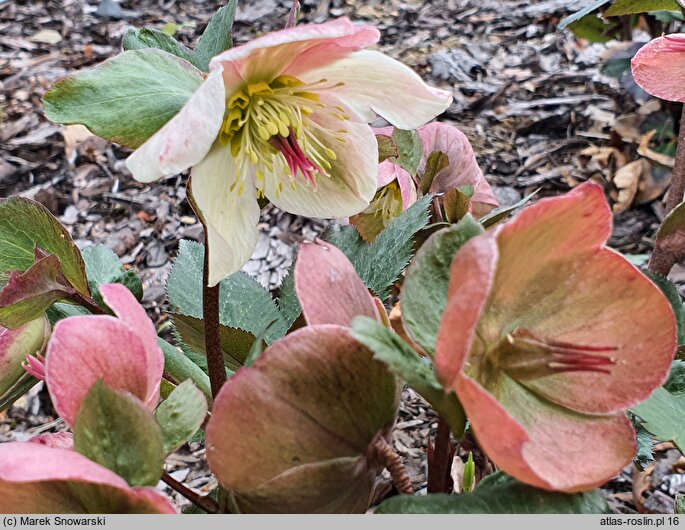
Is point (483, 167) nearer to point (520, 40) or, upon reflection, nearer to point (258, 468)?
point (520, 40)

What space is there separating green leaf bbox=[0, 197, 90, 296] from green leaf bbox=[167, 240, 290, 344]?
0.50ft

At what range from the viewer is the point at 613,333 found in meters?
0.43

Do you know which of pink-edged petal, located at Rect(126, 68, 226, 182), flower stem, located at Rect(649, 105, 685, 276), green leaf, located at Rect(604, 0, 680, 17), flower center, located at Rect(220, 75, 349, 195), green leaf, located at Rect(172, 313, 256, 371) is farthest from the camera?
green leaf, located at Rect(604, 0, 680, 17)

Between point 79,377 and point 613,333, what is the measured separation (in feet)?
0.90

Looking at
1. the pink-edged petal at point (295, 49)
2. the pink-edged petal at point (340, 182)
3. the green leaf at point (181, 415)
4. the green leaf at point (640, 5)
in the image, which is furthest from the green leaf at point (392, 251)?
the green leaf at point (640, 5)

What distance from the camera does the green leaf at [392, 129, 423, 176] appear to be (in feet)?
2.60

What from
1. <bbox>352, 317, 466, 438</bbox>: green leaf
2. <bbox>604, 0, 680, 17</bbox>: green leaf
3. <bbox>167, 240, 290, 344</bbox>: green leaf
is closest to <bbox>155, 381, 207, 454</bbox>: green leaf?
<bbox>352, 317, 466, 438</bbox>: green leaf

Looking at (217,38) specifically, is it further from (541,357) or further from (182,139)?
(541,357)

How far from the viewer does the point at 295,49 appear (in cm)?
53

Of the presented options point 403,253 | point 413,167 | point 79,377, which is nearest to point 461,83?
point 413,167

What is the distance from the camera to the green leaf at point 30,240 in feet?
2.16

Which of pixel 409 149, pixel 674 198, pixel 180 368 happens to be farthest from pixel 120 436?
pixel 674 198

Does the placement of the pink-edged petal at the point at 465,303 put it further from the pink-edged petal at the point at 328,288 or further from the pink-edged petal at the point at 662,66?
the pink-edged petal at the point at 662,66

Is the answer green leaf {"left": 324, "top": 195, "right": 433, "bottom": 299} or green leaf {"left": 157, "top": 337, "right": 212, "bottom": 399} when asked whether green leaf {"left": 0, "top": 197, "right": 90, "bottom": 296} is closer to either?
green leaf {"left": 157, "top": 337, "right": 212, "bottom": 399}
